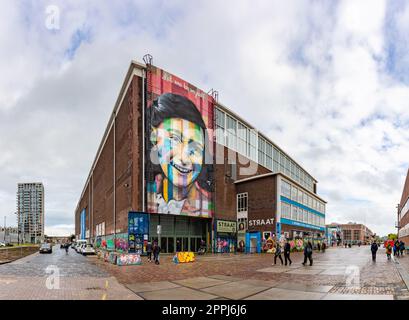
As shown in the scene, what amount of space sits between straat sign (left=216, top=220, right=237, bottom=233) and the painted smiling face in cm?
899

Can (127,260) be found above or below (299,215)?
below

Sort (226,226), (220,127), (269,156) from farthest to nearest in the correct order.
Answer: (269,156) → (220,127) → (226,226)

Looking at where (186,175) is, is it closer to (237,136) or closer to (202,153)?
(202,153)

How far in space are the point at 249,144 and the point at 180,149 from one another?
21.0 metres

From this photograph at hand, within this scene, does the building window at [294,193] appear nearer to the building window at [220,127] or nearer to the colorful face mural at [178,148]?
the building window at [220,127]

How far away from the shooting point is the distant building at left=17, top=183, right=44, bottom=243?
134 meters

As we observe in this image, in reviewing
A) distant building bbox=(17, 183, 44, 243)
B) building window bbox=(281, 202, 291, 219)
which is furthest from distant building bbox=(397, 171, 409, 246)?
distant building bbox=(17, 183, 44, 243)

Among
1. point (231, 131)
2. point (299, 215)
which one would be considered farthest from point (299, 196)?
point (231, 131)

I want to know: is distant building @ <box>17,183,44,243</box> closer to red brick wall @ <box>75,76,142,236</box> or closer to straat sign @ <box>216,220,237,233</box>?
red brick wall @ <box>75,76,142,236</box>

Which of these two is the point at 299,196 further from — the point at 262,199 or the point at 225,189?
the point at 225,189

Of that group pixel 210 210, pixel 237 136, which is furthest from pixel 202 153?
pixel 237 136

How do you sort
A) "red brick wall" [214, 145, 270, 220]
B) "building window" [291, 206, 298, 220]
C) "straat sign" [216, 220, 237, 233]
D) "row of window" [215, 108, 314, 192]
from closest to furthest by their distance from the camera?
1. "straat sign" [216, 220, 237, 233]
2. "red brick wall" [214, 145, 270, 220]
3. "row of window" [215, 108, 314, 192]
4. "building window" [291, 206, 298, 220]

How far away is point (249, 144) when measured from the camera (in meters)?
60.0
